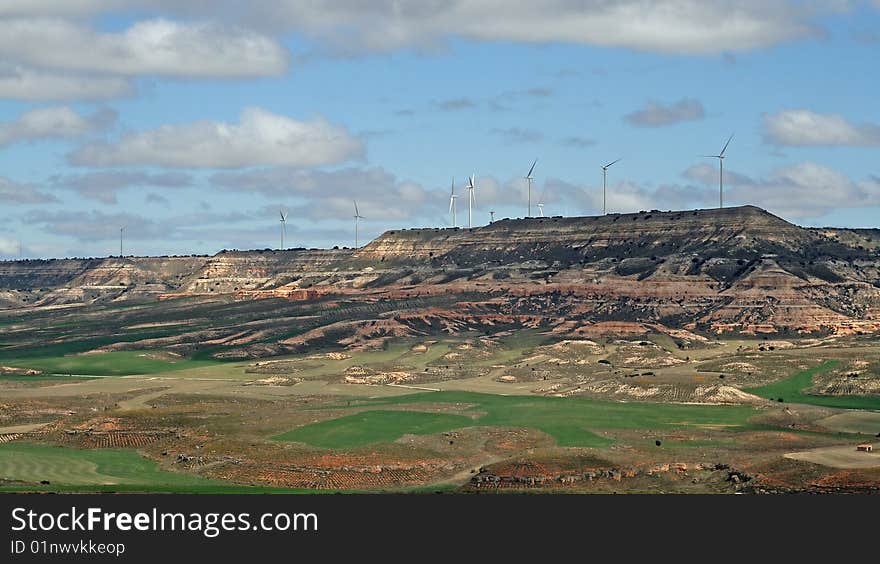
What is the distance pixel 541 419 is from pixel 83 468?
2341 inches

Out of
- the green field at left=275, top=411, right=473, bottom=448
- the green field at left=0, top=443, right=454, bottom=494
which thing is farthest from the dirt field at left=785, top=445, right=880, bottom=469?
the green field at left=275, top=411, right=473, bottom=448

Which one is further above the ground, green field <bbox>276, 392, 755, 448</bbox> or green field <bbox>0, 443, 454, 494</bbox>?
green field <bbox>276, 392, 755, 448</bbox>

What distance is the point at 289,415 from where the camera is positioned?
175 m

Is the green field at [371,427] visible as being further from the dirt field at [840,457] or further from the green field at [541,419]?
the dirt field at [840,457]

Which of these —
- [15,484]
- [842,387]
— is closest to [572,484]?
[15,484]

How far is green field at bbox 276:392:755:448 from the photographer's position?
153m

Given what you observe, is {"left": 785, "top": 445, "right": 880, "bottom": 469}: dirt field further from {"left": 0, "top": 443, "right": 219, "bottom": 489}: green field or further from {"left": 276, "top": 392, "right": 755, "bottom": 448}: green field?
{"left": 0, "top": 443, "right": 219, "bottom": 489}: green field

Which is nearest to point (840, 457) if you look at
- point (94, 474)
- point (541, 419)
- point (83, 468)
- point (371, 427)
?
point (541, 419)

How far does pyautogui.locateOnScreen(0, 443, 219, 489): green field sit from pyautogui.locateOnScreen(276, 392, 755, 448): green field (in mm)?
20473

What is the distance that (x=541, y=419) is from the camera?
16812cm

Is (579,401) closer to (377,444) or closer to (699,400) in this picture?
(699,400)

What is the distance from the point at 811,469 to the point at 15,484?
72.1m

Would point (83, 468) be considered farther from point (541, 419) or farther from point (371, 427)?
point (541, 419)

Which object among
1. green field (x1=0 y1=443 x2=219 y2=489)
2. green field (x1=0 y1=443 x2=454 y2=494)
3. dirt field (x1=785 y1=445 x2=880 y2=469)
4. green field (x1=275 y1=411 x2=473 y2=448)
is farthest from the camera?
green field (x1=275 y1=411 x2=473 y2=448)
